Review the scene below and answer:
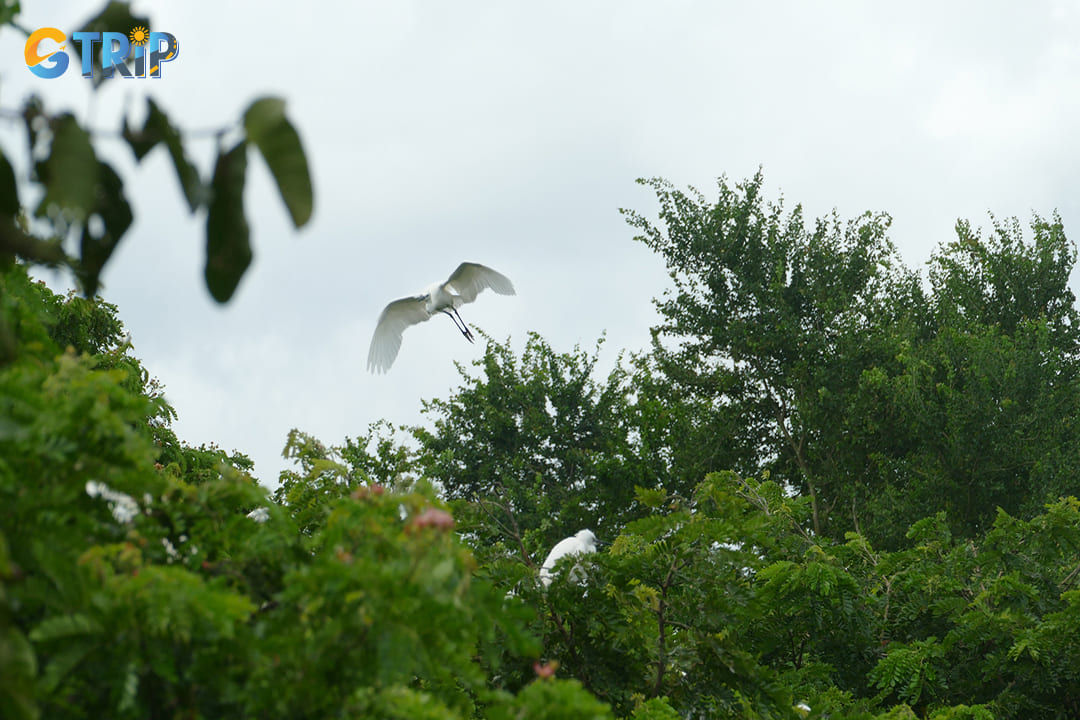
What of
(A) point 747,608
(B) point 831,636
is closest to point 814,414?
(B) point 831,636

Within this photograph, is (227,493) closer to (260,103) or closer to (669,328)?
(260,103)

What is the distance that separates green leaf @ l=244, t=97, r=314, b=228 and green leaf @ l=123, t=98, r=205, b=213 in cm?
11

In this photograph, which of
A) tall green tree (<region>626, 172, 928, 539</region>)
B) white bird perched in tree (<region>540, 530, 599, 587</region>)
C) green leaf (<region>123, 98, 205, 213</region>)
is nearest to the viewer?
green leaf (<region>123, 98, 205, 213</region>)

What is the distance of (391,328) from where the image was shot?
33.4 ft

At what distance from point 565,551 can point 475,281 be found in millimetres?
5079

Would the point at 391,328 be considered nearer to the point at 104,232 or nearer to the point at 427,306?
the point at 427,306

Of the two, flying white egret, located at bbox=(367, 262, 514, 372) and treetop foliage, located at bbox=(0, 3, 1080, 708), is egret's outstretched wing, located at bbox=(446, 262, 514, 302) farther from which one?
treetop foliage, located at bbox=(0, 3, 1080, 708)

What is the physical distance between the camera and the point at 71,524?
1.64 meters

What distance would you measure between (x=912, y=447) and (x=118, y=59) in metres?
18.3

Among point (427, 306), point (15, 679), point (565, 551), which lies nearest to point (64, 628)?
point (15, 679)

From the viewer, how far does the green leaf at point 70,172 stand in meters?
1.11

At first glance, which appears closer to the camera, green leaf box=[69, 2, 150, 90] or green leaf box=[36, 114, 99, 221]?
green leaf box=[36, 114, 99, 221]

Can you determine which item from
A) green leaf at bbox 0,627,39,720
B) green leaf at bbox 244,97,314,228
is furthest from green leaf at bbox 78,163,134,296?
green leaf at bbox 0,627,39,720

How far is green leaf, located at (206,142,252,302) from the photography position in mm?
1163
